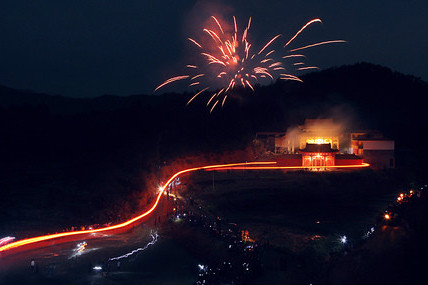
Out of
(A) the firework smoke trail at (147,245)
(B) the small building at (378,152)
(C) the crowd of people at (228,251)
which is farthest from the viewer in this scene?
(B) the small building at (378,152)

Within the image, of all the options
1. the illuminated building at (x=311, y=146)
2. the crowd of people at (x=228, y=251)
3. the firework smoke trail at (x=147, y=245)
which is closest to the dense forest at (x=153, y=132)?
the illuminated building at (x=311, y=146)

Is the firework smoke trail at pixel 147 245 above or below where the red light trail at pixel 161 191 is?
below

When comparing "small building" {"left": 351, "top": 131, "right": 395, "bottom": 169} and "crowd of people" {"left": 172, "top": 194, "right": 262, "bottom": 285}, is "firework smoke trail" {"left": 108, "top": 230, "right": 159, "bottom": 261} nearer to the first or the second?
"crowd of people" {"left": 172, "top": 194, "right": 262, "bottom": 285}

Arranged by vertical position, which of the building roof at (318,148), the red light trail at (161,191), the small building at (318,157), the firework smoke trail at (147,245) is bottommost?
the firework smoke trail at (147,245)

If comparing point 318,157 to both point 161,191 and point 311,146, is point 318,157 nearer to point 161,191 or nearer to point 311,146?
point 311,146

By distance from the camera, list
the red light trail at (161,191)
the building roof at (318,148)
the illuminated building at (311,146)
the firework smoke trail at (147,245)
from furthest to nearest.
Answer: the building roof at (318,148), the illuminated building at (311,146), the red light trail at (161,191), the firework smoke trail at (147,245)

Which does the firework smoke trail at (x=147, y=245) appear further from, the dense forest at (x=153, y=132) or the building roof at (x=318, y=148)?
the building roof at (x=318, y=148)

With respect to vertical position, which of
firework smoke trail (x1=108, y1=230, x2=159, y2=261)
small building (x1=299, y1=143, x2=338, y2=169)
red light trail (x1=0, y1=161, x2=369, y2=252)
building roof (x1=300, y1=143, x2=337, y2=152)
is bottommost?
firework smoke trail (x1=108, y1=230, x2=159, y2=261)

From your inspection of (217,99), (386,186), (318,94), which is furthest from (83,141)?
(318,94)

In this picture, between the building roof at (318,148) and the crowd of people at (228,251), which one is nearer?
the crowd of people at (228,251)

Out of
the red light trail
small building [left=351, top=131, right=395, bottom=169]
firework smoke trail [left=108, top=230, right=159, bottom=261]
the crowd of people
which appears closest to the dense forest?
small building [left=351, top=131, right=395, bottom=169]

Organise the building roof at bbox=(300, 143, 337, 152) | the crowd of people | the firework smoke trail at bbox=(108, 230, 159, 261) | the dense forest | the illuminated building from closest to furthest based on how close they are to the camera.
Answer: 1. the crowd of people
2. the firework smoke trail at bbox=(108, 230, 159, 261)
3. the dense forest
4. the illuminated building
5. the building roof at bbox=(300, 143, 337, 152)
